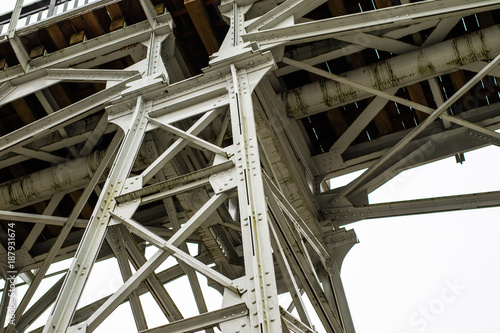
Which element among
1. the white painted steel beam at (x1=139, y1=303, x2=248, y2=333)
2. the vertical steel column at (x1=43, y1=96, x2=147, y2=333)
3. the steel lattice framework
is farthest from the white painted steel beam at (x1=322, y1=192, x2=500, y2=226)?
the white painted steel beam at (x1=139, y1=303, x2=248, y2=333)

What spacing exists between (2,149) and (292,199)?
15.8ft

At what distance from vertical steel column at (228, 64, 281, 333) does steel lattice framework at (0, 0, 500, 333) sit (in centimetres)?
3

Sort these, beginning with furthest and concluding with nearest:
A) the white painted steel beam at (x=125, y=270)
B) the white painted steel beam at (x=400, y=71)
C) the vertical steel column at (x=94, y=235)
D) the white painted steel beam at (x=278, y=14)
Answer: the white painted steel beam at (x=400, y=71)
the white painted steel beam at (x=278, y=14)
the white painted steel beam at (x=125, y=270)
the vertical steel column at (x=94, y=235)

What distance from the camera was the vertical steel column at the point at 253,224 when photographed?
4855 mm

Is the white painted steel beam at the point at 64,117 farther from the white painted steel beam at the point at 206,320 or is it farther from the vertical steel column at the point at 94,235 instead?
the white painted steel beam at the point at 206,320

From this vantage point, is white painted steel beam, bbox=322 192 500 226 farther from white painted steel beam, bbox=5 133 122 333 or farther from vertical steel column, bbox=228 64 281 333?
vertical steel column, bbox=228 64 281 333

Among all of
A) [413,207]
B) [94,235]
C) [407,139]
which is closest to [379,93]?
[407,139]

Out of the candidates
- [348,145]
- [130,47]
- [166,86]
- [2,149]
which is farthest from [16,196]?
[348,145]

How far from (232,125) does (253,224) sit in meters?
1.74

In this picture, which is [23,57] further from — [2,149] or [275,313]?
[275,313]

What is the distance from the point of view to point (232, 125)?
6.93 meters

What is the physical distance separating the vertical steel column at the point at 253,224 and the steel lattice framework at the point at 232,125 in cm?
3

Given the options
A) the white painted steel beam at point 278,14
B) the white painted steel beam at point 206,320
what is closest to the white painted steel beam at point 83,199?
the white painted steel beam at point 278,14

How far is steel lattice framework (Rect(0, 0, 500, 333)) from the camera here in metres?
7.49
